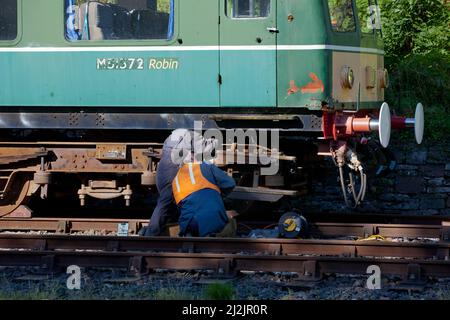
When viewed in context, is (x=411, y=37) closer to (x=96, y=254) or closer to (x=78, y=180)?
(x=78, y=180)

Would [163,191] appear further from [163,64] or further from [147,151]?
[163,64]

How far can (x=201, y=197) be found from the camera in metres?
9.23

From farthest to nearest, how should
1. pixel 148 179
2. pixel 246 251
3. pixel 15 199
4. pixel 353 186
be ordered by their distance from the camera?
pixel 15 199, pixel 353 186, pixel 148 179, pixel 246 251

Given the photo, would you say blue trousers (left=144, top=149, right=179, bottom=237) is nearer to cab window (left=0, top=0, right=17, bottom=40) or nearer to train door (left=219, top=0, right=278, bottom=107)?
train door (left=219, top=0, right=278, bottom=107)

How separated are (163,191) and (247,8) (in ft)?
7.15

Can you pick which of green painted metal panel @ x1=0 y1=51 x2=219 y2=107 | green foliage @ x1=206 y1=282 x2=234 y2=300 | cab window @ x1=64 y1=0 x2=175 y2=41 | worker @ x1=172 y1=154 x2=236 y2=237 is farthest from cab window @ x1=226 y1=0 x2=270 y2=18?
green foliage @ x1=206 y1=282 x2=234 y2=300

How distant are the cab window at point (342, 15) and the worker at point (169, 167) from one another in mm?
1966

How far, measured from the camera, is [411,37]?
14297mm

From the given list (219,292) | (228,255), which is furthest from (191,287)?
(219,292)

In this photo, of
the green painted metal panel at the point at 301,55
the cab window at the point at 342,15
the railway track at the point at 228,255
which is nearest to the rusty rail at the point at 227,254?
the railway track at the point at 228,255

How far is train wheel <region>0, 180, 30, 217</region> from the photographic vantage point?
10.9m

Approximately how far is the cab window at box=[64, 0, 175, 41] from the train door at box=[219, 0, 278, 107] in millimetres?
679

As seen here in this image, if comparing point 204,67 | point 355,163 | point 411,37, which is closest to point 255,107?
point 204,67
